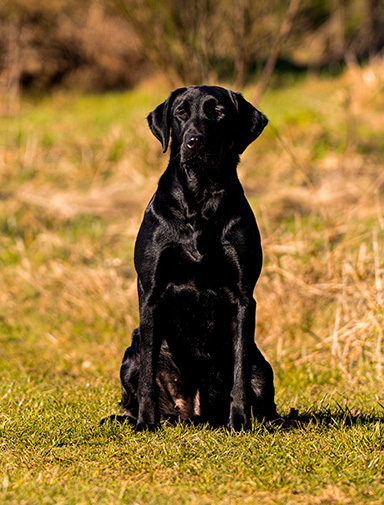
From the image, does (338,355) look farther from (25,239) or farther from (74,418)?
(25,239)

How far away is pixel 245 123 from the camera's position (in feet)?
11.9

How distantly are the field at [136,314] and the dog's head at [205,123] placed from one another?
4.49 feet

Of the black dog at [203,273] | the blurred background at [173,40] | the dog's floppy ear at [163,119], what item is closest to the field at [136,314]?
the black dog at [203,273]

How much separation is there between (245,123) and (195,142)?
44cm

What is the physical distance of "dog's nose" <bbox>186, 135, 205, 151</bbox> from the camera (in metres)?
3.31

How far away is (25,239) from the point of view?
8.45 meters

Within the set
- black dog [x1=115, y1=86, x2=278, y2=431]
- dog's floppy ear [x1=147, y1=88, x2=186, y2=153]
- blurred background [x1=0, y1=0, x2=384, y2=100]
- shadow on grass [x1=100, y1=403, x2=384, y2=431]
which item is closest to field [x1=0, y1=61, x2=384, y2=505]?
shadow on grass [x1=100, y1=403, x2=384, y2=431]

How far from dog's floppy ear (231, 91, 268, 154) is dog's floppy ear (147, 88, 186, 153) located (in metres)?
0.31

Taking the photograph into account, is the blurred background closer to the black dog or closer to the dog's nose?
the black dog

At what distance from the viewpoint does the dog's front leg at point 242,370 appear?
11.0ft

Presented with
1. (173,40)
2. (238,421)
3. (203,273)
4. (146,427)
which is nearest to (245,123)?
(203,273)

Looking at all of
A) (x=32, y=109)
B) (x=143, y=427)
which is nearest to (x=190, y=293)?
(x=143, y=427)

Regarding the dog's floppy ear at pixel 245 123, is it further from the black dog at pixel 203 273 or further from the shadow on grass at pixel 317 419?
the shadow on grass at pixel 317 419

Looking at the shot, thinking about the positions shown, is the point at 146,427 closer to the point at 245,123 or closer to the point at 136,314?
the point at 245,123
